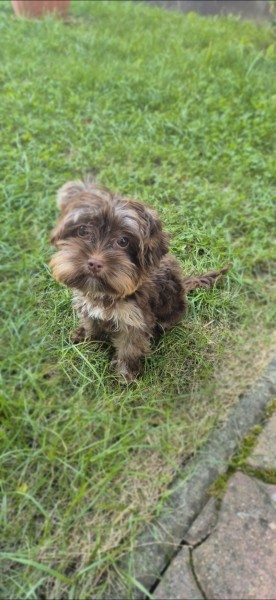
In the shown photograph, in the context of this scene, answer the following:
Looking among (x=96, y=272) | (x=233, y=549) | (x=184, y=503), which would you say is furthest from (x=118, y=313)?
(x=233, y=549)

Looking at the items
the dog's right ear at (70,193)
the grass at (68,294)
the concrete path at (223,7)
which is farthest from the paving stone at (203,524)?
the concrete path at (223,7)

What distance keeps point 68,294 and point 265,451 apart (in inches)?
56.5

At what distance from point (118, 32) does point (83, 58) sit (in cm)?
142

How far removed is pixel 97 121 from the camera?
5.00 metres

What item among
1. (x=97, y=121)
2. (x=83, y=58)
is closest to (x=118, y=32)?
(x=83, y=58)

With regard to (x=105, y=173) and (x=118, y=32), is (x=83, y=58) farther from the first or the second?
(x=105, y=173)

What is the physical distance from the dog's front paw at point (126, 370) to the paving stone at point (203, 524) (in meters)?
0.76

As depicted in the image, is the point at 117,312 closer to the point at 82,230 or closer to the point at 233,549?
the point at 82,230

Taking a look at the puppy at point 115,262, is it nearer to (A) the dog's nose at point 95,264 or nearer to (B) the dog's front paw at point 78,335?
(A) the dog's nose at point 95,264

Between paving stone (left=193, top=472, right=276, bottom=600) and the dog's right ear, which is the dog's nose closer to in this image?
the dog's right ear

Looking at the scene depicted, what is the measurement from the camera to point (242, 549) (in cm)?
214

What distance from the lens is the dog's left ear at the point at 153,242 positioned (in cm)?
232

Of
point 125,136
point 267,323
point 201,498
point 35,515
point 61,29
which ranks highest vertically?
point 61,29

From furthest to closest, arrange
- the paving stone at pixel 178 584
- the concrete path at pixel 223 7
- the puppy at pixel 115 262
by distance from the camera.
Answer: the concrete path at pixel 223 7
the puppy at pixel 115 262
the paving stone at pixel 178 584
